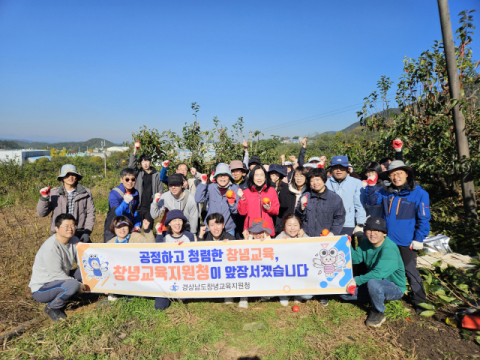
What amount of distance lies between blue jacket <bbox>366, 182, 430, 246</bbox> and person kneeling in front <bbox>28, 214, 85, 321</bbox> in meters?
4.66

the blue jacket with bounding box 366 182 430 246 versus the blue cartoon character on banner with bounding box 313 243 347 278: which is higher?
the blue jacket with bounding box 366 182 430 246

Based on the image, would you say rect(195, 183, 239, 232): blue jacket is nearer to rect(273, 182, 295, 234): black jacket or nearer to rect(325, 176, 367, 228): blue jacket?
rect(273, 182, 295, 234): black jacket

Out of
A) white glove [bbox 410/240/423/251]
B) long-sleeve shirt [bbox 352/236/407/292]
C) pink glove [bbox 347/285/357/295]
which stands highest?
white glove [bbox 410/240/423/251]

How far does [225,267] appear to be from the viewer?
3.95m

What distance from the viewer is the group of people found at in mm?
3722

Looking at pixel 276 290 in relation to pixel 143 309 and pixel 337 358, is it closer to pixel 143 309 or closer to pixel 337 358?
pixel 337 358

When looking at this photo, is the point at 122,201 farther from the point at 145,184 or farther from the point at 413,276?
the point at 413,276

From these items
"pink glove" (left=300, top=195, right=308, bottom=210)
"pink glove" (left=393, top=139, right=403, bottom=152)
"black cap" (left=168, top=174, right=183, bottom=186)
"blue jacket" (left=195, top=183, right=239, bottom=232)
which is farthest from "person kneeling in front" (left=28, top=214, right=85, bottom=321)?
"pink glove" (left=393, top=139, right=403, bottom=152)

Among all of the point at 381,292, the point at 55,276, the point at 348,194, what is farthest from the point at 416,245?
the point at 55,276

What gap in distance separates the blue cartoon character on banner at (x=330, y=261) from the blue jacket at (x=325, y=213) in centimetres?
37

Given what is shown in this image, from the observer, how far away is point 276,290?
3.94 meters

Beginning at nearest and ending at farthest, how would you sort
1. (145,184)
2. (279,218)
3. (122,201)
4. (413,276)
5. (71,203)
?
(413,276)
(71,203)
(122,201)
(279,218)
(145,184)

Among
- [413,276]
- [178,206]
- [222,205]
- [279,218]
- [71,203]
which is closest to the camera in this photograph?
[413,276]

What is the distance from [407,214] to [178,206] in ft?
11.8
